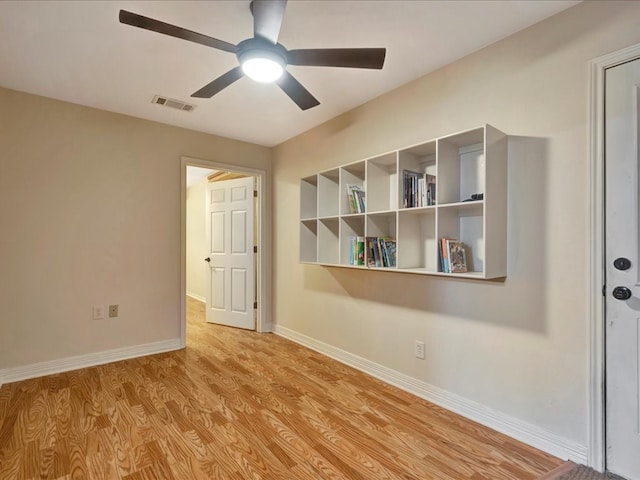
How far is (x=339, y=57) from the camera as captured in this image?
1.71 m

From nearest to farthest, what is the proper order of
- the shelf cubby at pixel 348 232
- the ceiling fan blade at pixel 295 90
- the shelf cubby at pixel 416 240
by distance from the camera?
the ceiling fan blade at pixel 295 90 < the shelf cubby at pixel 416 240 < the shelf cubby at pixel 348 232

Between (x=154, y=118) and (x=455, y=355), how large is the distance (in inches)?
134

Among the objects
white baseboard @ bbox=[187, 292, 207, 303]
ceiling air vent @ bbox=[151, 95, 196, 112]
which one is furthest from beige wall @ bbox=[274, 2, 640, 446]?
white baseboard @ bbox=[187, 292, 207, 303]

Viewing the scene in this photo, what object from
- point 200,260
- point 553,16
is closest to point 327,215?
point 553,16

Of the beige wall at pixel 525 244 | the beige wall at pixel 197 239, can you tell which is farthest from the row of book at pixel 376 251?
the beige wall at pixel 197 239

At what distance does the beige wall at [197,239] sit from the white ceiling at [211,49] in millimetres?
3506

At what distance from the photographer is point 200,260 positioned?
6484mm

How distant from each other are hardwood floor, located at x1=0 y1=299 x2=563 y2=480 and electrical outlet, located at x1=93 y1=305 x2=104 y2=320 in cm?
46

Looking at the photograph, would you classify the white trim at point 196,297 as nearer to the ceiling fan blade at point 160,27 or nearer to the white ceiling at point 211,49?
the white ceiling at point 211,49

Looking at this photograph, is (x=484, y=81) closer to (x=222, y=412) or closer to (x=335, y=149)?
(x=335, y=149)

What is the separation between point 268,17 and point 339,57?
406mm

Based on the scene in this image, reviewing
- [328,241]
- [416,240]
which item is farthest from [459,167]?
[328,241]

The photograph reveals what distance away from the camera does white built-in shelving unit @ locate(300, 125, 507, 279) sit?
1.92 metres

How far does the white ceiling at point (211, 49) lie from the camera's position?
1799mm
